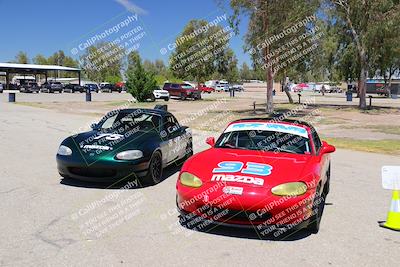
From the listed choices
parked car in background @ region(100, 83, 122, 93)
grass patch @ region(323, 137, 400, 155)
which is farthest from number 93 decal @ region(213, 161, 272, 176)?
parked car in background @ region(100, 83, 122, 93)

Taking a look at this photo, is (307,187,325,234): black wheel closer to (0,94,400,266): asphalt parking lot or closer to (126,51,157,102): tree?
(0,94,400,266): asphalt parking lot

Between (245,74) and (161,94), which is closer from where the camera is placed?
(161,94)

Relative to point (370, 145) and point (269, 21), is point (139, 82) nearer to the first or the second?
point (269, 21)

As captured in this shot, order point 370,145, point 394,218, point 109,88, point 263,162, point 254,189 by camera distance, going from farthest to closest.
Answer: point 109,88
point 370,145
point 263,162
point 394,218
point 254,189

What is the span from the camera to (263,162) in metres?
5.38

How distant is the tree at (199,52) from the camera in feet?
148

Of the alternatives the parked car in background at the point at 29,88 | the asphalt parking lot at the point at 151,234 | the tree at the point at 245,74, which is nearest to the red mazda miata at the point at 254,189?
the asphalt parking lot at the point at 151,234

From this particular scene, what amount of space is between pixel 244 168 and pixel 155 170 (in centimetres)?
260

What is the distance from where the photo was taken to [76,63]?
5064 inches

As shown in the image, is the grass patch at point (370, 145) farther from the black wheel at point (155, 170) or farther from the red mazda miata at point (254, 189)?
the black wheel at point (155, 170)

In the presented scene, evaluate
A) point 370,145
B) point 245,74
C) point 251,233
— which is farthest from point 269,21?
point 245,74

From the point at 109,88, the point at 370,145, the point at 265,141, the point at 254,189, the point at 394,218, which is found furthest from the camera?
the point at 109,88

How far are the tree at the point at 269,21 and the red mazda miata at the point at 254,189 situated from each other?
19.7m

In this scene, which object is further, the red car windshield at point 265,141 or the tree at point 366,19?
the tree at point 366,19
